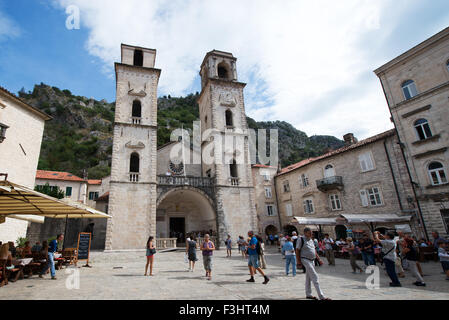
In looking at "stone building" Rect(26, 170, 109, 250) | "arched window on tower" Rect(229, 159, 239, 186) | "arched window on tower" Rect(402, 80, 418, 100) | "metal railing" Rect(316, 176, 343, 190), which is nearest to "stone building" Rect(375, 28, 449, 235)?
"arched window on tower" Rect(402, 80, 418, 100)

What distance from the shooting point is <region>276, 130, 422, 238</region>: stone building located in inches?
636

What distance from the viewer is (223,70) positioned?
26375mm

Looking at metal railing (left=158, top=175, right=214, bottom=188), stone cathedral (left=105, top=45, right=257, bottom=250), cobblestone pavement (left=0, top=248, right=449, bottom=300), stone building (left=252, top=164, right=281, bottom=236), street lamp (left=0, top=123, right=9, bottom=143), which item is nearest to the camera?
cobblestone pavement (left=0, top=248, right=449, bottom=300)

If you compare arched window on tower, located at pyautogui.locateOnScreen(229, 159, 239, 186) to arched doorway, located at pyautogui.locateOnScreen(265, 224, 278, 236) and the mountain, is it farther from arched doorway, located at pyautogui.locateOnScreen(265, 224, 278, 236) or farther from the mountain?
the mountain

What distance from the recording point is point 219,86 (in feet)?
78.5

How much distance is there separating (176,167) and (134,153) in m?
5.25

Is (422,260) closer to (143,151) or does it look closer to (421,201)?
(421,201)

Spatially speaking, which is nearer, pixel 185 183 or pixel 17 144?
pixel 17 144

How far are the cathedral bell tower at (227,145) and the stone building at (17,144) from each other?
1321 centimetres

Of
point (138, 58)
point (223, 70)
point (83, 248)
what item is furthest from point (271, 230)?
point (138, 58)

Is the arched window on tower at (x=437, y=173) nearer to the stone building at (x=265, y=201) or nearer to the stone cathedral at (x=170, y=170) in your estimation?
the stone cathedral at (x=170, y=170)

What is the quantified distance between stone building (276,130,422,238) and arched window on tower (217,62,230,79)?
13.2m

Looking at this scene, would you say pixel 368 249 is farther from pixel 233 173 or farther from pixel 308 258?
pixel 233 173
